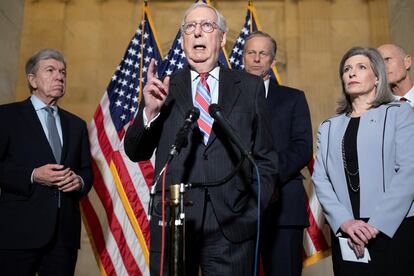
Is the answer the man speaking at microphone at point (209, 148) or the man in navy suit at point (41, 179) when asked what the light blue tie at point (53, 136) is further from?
the man speaking at microphone at point (209, 148)

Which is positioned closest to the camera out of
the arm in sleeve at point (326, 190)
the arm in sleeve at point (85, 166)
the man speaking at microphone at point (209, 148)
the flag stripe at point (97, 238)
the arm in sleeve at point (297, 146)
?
the man speaking at microphone at point (209, 148)

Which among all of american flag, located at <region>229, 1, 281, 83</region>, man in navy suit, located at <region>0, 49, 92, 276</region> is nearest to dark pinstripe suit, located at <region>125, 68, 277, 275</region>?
man in navy suit, located at <region>0, 49, 92, 276</region>

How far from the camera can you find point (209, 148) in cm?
212

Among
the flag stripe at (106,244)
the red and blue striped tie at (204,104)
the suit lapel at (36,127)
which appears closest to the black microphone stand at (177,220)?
the red and blue striped tie at (204,104)

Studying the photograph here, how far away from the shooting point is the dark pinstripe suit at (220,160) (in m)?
1.99

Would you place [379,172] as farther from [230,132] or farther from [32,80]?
[32,80]

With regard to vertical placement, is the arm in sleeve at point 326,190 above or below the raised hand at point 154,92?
below

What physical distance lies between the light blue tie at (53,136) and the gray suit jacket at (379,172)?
1798 millimetres

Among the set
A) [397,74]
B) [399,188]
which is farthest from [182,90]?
[397,74]

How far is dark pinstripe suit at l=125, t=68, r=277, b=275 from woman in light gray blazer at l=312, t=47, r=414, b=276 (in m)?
0.73

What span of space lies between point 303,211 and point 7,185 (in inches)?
77.0

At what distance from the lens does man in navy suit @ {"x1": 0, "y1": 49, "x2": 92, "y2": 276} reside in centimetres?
284

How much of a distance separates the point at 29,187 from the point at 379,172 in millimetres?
2182

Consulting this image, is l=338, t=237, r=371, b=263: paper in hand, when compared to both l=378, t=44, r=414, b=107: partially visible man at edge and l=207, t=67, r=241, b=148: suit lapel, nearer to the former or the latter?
l=207, t=67, r=241, b=148: suit lapel
